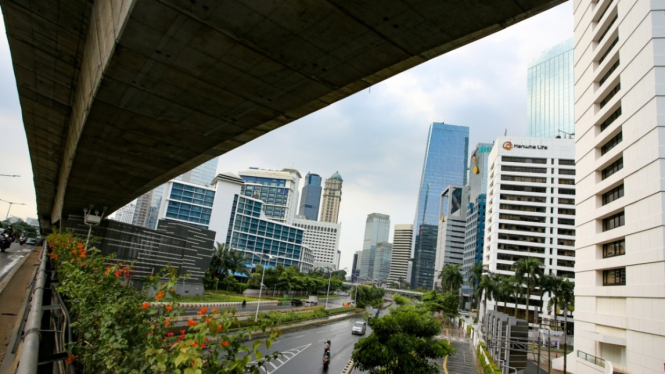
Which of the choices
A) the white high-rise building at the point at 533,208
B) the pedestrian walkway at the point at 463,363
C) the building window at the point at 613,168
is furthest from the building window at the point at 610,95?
the white high-rise building at the point at 533,208

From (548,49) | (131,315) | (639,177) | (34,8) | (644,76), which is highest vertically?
(548,49)

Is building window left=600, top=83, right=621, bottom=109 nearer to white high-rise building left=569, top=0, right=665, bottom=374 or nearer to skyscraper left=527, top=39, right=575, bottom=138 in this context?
white high-rise building left=569, top=0, right=665, bottom=374

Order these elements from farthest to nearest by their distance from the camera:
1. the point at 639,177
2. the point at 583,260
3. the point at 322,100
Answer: the point at 583,260 < the point at 639,177 < the point at 322,100

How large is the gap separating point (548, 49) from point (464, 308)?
110 metres

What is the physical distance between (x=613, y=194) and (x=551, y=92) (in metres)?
151

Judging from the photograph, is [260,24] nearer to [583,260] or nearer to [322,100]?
[322,100]

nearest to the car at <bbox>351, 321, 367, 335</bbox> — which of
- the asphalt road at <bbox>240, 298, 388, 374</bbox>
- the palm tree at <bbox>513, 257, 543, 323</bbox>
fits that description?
the asphalt road at <bbox>240, 298, 388, 374</bbox>

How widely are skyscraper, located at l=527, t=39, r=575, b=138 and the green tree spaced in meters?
152

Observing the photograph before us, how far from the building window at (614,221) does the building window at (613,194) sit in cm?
127

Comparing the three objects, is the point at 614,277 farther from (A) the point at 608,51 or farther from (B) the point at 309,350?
(B) the point at 309,350

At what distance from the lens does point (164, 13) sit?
16.9 feet

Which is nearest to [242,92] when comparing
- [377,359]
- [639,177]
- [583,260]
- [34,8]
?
[34,8]

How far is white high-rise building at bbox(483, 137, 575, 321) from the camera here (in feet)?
250

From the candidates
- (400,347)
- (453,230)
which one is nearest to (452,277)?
(400,347)
